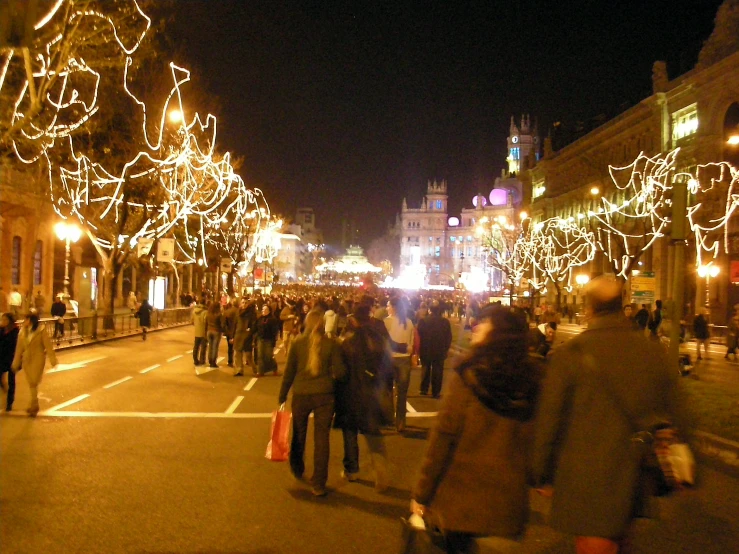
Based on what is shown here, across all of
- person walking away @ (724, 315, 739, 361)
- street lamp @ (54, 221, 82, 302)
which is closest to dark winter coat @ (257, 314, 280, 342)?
street lamp @ (54, 221, 82, 302)

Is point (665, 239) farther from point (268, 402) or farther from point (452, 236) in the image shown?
point (452, 236)

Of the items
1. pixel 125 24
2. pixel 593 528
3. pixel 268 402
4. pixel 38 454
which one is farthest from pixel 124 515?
pixel 125 24

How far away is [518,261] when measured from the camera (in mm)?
67688

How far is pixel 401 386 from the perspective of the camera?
10930 mm

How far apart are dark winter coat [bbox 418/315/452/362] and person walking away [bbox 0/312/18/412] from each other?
6.52 m

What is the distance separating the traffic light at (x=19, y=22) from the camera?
27.2ft

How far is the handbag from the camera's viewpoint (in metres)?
3.91

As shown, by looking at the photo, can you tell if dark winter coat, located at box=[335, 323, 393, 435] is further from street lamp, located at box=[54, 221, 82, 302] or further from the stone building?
street lamp, located at box=[54, 221, 82, 302]

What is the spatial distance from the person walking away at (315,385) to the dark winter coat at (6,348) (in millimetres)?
5834

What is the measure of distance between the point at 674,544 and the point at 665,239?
43255mm

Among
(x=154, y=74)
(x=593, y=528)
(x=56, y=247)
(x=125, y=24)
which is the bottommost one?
(x=593, y=528)

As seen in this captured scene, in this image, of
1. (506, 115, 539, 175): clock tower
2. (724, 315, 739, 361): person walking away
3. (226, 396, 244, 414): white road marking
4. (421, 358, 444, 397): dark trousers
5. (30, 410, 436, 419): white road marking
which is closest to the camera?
(30, 410, 436, 419): white road marking

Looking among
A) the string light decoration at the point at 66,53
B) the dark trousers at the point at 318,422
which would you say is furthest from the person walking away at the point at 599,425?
the string light decoration at the point at 66,53

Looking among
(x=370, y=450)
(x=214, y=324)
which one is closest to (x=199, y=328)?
(x=214, y=324)
